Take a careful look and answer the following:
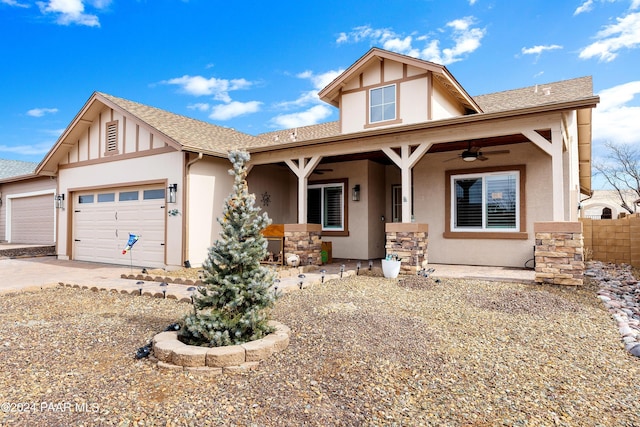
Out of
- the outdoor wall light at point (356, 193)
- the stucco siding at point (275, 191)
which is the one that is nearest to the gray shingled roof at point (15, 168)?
the stucco siding at point (275, 191)

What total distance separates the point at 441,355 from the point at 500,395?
0.74 m

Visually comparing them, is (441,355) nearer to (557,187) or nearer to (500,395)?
(500,395)

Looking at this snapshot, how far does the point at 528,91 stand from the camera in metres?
11.6

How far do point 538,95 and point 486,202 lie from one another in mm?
4546

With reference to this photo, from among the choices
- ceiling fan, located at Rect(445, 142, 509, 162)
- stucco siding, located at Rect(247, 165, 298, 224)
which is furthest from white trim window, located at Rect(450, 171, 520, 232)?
stucco siding, located at Rect(247, 165, 298, 224)

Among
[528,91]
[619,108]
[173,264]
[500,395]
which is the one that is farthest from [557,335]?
[619,108]

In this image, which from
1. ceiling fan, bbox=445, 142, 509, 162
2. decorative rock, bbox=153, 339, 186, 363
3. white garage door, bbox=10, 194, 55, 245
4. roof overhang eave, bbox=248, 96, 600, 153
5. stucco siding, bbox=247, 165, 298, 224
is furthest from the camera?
white garage door, bbox=10, 194, 55, 245

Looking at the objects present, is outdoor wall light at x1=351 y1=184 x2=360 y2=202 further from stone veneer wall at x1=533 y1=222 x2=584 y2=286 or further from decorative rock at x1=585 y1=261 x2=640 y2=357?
Result: decorative rock at x1=585 y1=261 x2=640 y2=357

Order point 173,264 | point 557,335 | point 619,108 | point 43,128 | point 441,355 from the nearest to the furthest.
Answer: point 441,355 < point 557,335 < point 173,264 < point 43,128 < point 619,108

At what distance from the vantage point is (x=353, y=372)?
292 centimetres

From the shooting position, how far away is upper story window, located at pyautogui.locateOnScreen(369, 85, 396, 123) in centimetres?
997

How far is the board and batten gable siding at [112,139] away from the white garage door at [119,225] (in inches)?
42.8

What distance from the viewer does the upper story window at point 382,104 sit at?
9.97 meters

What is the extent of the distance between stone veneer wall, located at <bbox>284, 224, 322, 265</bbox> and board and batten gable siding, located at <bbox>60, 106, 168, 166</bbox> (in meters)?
Answer: 3.99
